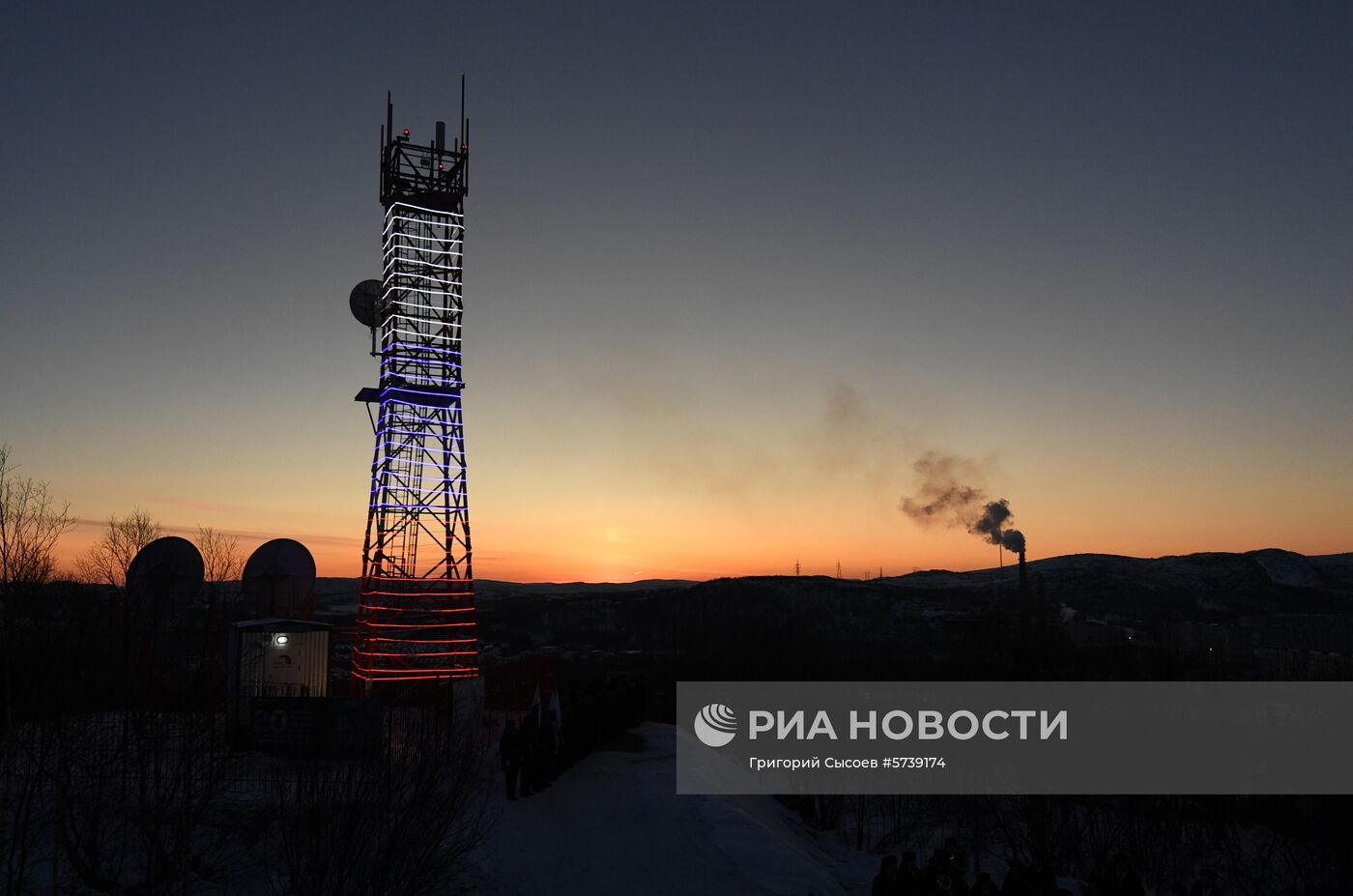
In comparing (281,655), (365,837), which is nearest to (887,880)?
(365,837)

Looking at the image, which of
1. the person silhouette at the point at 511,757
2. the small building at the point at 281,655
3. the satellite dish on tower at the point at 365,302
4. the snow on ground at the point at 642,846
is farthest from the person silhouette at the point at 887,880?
the satellite dish on tower at the point at 365,302

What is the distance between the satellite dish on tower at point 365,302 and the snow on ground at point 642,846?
62.8 ft

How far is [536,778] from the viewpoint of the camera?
76.1 ft

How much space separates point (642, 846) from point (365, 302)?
80.0 feet

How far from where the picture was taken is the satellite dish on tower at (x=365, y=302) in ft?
121

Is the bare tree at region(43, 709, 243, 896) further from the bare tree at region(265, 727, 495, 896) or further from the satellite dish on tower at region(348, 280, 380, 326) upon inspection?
the satellite dish on tower at region(348, 280, 380, 326)

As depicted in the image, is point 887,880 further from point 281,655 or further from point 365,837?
point 281,655

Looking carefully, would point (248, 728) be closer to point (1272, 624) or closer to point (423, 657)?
point (423, 657)

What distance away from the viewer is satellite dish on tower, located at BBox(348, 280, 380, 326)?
121 feet

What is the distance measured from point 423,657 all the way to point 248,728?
10454mm

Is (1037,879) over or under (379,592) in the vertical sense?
under

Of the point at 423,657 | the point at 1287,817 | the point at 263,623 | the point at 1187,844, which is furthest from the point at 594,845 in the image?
the point at 1287,817

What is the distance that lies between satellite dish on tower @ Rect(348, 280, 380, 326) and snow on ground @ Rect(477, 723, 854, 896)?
19.1m

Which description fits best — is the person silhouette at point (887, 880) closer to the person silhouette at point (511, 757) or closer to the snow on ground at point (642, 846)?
the snow on ground at point (642, 846)
